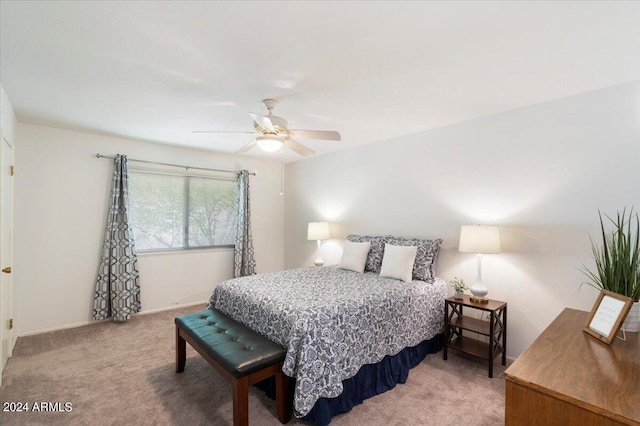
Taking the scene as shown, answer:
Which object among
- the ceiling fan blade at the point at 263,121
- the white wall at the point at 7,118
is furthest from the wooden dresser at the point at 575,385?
the white wall at the point at 7,118

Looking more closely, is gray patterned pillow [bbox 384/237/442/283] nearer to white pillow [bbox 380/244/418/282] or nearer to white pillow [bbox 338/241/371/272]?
white pillow [bbox 380/244/418/282]

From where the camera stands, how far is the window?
4270 mm

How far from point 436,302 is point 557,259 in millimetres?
1155

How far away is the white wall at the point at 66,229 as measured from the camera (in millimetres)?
3457

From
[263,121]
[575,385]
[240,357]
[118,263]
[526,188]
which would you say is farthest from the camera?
[118,263]

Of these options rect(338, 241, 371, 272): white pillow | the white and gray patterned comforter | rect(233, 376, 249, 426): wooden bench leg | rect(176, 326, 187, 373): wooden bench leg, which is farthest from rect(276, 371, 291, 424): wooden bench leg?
rect(338, 241, 371, 272): white pillow

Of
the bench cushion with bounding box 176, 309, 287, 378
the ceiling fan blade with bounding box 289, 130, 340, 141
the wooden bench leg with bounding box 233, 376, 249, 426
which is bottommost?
the wooden bench leg with bounding box 233, 376, 249, 426

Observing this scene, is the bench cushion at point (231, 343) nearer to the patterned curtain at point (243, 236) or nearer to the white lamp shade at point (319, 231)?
the white lamp shade at point (319, 231)

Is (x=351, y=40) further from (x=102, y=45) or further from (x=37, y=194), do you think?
(x=37, y=194)

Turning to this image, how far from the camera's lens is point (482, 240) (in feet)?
9.08

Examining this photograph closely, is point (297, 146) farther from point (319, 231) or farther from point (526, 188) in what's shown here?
point (526, 188)

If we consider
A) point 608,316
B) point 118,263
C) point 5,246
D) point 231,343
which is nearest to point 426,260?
point 608,316

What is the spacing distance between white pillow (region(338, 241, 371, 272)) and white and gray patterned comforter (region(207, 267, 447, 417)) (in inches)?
10.5

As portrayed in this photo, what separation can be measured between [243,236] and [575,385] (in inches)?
183
